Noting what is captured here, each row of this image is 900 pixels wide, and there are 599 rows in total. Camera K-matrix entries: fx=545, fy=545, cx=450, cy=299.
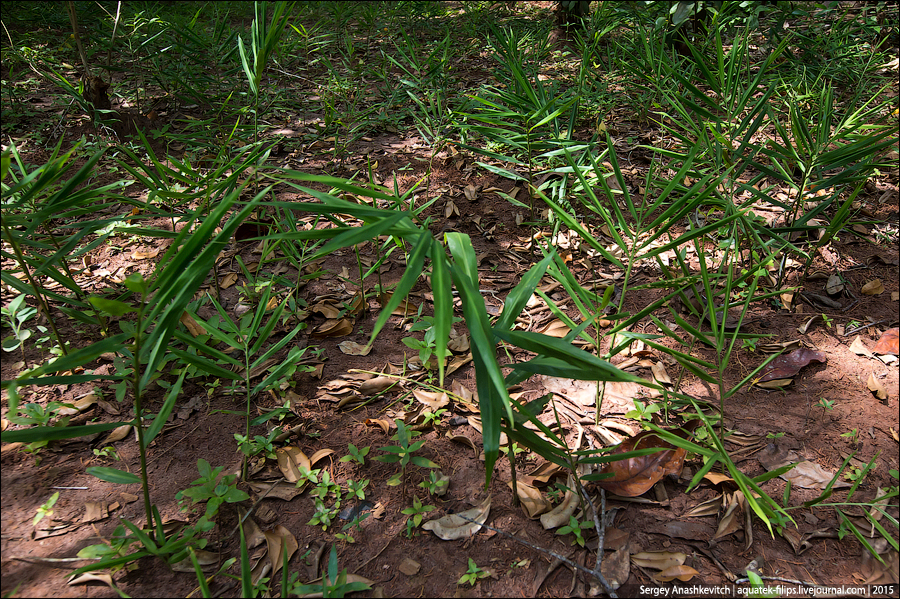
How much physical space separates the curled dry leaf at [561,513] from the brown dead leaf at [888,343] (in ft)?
3.64

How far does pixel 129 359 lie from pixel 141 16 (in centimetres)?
222

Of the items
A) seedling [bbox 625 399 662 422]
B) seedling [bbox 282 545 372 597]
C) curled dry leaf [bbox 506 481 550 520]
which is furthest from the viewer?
seedling [bbox 625 399 662 422]

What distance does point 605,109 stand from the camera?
2904mm

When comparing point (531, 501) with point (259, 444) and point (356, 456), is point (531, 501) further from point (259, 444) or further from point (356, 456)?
point (259, 444)

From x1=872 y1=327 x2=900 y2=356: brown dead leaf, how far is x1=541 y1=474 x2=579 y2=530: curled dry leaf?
111 centimetres

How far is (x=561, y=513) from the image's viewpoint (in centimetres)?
130

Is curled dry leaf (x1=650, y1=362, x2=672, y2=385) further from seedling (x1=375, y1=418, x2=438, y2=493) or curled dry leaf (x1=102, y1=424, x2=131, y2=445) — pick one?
curled dry leaf (x1=102, y1=424, x2=131, y2=445)

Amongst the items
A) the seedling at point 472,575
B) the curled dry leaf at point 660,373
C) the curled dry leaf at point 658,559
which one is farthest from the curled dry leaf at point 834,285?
the seedling at point 472,575

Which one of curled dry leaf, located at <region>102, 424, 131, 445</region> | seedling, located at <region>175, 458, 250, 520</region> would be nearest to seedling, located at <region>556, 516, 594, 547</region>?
seedling, located at <region>175, 458, 250, 520</region>

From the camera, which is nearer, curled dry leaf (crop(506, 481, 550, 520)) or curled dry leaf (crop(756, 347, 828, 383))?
curled dry leaf (crop(506, 481, 550, 520))

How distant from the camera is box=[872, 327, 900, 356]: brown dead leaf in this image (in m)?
1.65

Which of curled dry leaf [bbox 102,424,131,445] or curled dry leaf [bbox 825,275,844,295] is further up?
curled dry leaf [bbox 102,424,131,445]

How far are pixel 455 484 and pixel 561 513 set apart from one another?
0.27 metres

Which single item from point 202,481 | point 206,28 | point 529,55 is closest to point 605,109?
point 529,55
